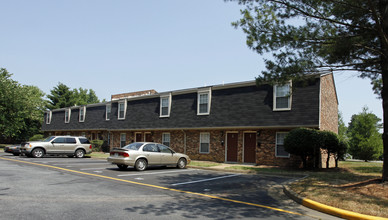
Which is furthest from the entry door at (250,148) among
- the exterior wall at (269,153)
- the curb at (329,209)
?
the curb at (329,209)

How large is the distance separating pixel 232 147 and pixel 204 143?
8.44 feet

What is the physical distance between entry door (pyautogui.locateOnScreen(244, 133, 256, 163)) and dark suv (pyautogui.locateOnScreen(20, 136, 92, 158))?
1315 cm

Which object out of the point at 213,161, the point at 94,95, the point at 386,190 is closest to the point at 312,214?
the point at 386,190

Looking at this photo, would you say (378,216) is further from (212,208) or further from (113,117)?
(113,117)

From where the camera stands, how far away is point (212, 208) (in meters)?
6.85

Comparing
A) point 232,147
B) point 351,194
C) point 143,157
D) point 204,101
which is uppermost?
point 204,101

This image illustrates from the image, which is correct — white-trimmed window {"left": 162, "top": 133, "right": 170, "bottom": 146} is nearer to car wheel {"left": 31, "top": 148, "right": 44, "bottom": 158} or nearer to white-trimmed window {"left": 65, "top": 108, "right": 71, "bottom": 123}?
car wheel {"left": 31, "top": 148, "right": 44, "bottom": 158}

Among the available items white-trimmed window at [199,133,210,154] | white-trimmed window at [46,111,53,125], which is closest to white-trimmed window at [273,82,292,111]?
white-trimmed window at [199,133,210,154]

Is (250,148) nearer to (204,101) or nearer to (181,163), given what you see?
(204,101)

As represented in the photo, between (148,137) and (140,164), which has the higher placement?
(148,137)

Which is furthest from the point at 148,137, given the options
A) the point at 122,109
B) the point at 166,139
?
the point at 122,109

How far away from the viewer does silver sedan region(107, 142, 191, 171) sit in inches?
559

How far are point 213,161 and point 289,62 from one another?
40.8 feet

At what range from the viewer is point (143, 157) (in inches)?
579
